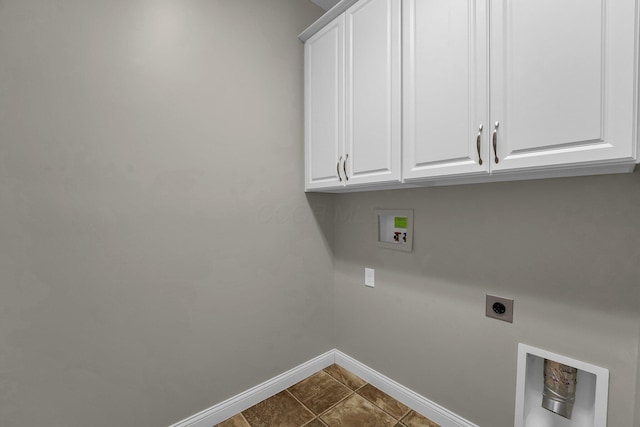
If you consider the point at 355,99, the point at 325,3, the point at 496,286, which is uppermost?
the point at 325,3

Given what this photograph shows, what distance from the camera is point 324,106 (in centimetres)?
174

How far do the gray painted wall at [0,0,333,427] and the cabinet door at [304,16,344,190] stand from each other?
0.10m

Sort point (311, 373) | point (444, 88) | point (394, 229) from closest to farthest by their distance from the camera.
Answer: point (444, 88) → point (394, 229) → point (311, 373)

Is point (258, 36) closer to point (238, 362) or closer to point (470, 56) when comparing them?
point (470, 56)

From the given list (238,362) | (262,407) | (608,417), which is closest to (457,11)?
(608,417)

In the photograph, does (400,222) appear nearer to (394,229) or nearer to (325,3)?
(394,229)

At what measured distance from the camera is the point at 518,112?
99 cm

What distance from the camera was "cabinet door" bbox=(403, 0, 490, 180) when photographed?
108 cm

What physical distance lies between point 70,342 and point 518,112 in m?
1.99

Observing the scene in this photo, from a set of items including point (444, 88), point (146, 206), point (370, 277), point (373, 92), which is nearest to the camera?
point (444, 88)

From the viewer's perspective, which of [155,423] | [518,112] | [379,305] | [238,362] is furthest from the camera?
[379,305]

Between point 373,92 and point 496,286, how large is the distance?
1.14 m

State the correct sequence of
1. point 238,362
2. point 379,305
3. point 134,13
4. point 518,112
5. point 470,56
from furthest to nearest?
point 379,305 → point 238,362 → point 134,13 → point 470,56 → point 518,112

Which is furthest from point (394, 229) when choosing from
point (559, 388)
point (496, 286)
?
point (559, 388)
